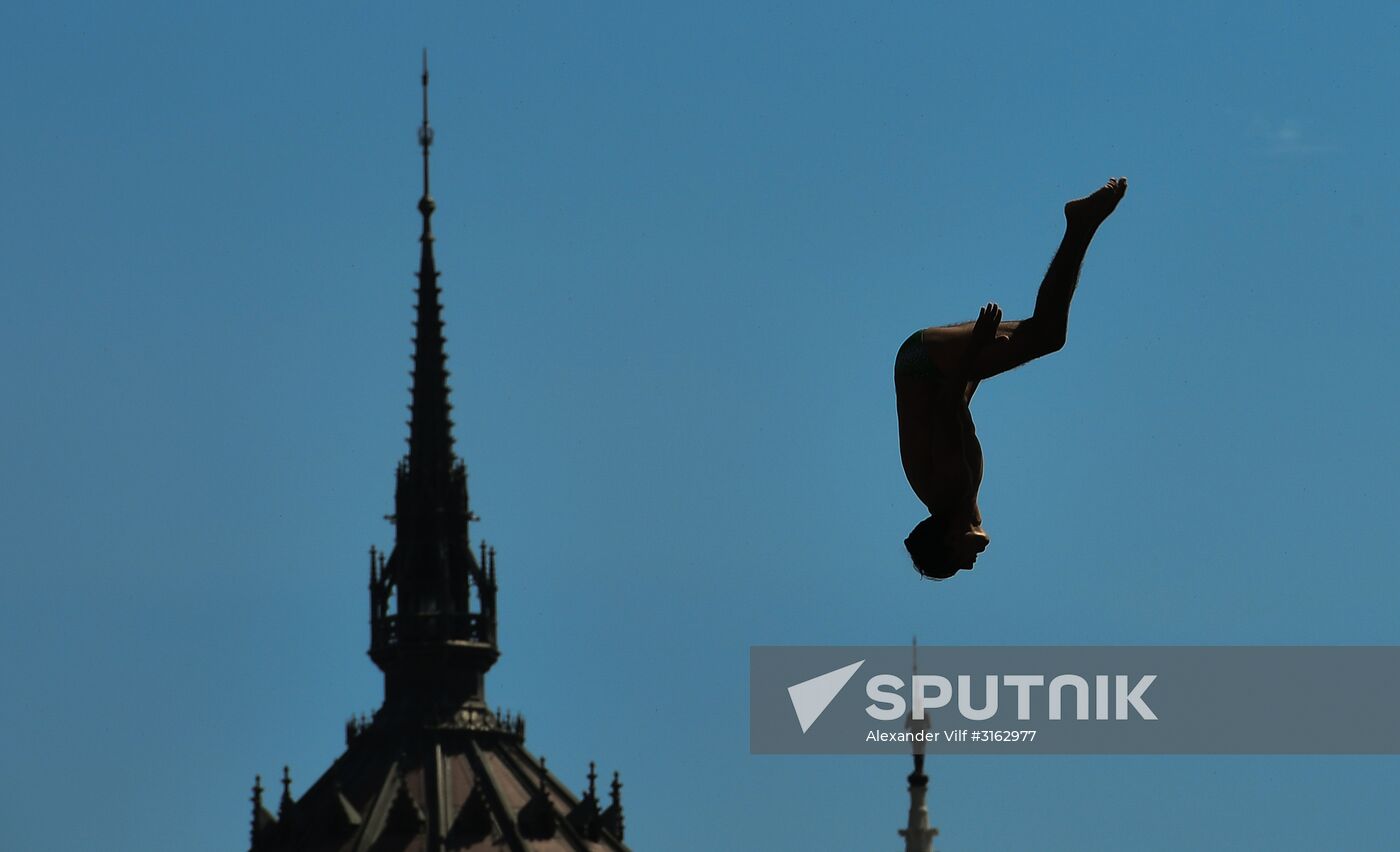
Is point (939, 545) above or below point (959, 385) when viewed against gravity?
below

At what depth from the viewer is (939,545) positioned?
23.3 m

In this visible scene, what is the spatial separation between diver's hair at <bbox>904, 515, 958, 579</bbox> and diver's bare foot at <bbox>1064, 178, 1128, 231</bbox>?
A: 1667 millimetres

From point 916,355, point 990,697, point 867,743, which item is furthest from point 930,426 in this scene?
point 867,743

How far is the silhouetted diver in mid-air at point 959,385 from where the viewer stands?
890 inches

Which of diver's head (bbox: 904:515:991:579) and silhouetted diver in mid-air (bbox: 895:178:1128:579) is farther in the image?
diver's head (bbox: 904:515:991:579)

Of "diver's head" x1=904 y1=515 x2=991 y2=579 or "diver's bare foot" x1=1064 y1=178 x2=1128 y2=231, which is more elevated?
"diver's bare foot" x1=1064 y1=178 x2=1128 y2=231

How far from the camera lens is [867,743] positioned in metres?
179

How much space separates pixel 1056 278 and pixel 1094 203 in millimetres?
409

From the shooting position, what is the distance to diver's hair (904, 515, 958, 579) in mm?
23250

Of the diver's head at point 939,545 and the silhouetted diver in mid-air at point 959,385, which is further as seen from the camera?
the diver's head at point 939,545

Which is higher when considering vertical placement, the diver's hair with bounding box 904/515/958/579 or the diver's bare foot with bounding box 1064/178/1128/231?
the diver's bare foot with bounding box 1064/178/1128/231

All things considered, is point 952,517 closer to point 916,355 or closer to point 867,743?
point 916,355

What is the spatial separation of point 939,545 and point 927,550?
0.07 meters

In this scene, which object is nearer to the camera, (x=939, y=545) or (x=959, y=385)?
(x=959, y=385)
